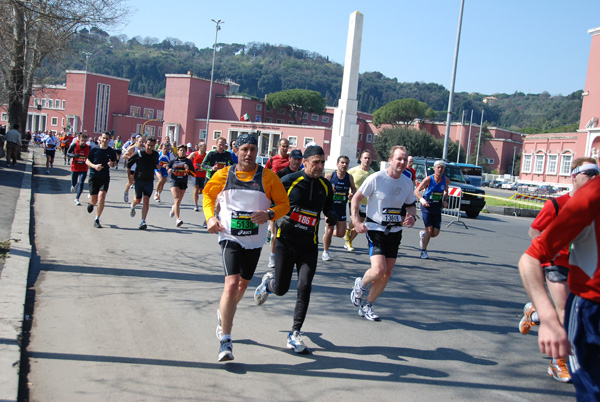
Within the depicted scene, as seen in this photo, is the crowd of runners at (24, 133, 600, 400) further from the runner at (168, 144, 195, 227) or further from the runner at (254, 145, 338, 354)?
the runner at (168, 144, 195, 227)

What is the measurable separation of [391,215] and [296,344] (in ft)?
7.08

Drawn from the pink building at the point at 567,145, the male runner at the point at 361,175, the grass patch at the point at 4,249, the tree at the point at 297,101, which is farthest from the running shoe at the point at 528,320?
the tree at the point at 297,101

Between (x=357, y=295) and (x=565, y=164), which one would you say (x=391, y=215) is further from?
(x=565, y=164)

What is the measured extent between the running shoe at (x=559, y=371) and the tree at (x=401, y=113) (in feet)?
288

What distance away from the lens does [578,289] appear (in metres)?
2.66

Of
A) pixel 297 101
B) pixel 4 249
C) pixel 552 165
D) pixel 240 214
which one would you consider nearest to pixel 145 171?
pixel 4 249

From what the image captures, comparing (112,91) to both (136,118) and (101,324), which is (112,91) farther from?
(101,324)

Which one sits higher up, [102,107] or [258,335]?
[102,107]

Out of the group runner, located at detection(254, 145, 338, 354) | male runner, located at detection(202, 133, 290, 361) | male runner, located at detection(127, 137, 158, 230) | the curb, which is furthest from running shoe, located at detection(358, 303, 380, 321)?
male runner, located at detection(127, 137, 158, 230)

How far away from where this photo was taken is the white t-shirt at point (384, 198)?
6516 mm

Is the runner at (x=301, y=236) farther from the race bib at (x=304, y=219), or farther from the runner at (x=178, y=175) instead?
the runner at (x=178, y=175)

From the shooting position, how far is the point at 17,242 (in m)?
8.79

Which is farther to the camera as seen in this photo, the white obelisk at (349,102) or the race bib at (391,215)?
the white obelisk at (349,102)

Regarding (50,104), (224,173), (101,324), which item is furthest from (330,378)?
(50,104)
